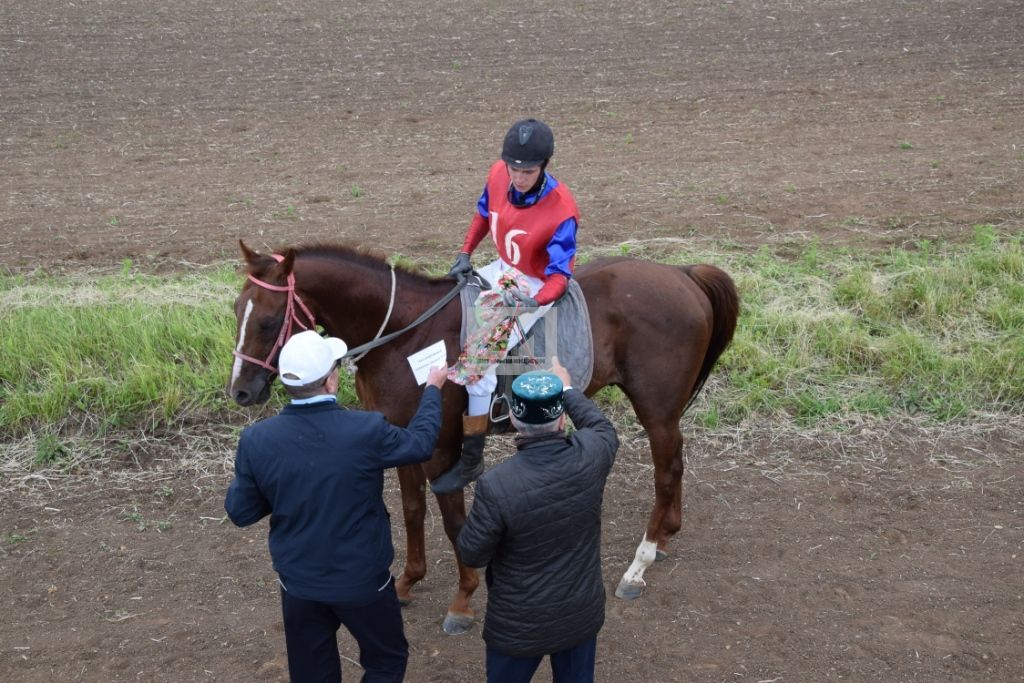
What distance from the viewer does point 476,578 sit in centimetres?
505

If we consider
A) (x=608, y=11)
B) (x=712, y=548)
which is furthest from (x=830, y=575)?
(x=608, y=11)

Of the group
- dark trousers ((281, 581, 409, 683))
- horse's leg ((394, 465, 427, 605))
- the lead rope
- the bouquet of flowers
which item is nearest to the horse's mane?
the lead rope

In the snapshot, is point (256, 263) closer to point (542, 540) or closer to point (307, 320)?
point (307, 320)

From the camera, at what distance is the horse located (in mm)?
4285

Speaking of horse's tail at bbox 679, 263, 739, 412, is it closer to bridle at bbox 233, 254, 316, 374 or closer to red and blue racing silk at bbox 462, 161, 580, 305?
red and blue racing silk at bbox 462, 161, 580, 305

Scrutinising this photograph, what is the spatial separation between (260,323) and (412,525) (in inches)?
60.7

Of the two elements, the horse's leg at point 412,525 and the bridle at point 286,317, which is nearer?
the bridle at point 286,317

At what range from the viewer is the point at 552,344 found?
4977 mm

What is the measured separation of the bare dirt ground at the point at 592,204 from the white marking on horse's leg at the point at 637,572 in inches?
3.0

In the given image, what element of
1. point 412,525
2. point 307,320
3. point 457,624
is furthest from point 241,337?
point 457,624

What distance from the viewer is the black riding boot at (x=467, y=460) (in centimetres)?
480

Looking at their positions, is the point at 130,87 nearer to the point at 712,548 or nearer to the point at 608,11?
the point at 608,11

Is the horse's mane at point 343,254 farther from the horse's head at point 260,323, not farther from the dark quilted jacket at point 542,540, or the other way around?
the dark quilted jacket at point 542,540

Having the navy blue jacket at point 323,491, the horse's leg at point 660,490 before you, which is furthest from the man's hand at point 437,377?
the horse's leg at point 660,490
